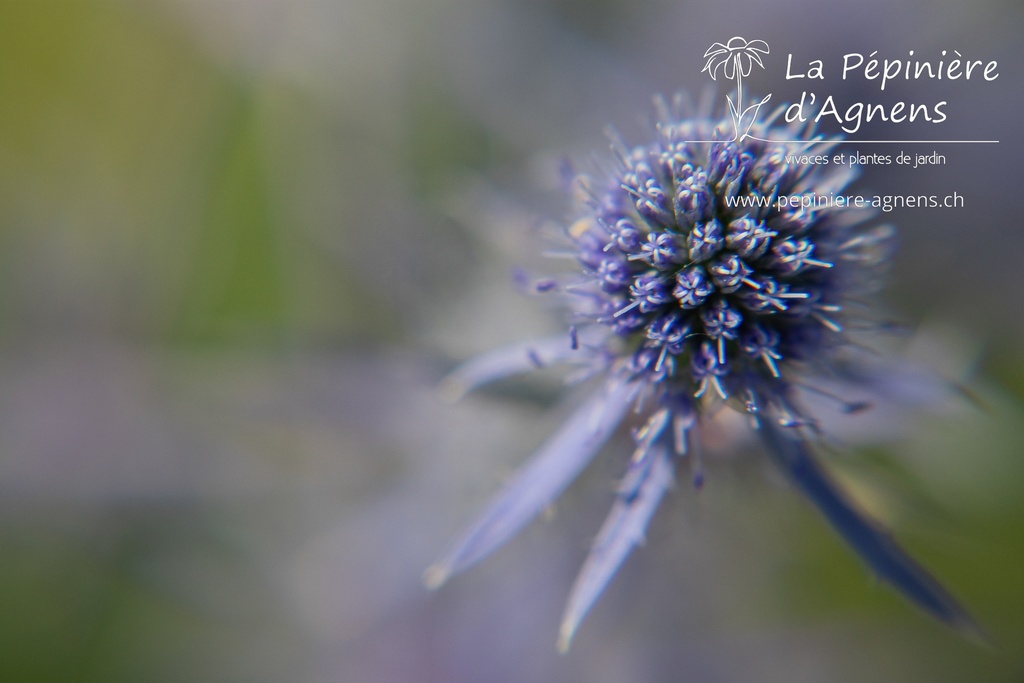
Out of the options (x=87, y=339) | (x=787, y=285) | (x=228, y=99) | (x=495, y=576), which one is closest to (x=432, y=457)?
(x=495, y=576)

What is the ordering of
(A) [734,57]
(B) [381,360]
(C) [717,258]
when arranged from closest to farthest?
1. (C) [717,258]
2. (A) [734,57]
3. (B) [381,360]

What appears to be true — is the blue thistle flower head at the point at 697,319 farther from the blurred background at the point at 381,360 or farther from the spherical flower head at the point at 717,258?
the blurred background at the point at 381,360

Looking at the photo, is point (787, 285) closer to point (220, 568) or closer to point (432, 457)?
point (432, 457)

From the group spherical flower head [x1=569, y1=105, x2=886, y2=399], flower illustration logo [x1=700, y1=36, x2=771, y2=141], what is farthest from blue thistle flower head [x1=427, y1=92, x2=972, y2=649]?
flower illustration logo [x1=700, y1=36, x2=771, y2=141]

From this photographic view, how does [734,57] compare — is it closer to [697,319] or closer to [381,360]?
[697,319]

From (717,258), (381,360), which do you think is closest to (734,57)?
(717,258)

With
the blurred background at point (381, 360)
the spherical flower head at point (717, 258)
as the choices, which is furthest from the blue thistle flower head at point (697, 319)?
the blurred background at point (381, 360)
